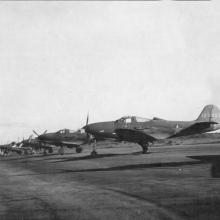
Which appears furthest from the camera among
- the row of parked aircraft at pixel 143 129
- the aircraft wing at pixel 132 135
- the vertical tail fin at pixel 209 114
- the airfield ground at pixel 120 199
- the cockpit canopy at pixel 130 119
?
the vertical tail fin at pixel 209 114

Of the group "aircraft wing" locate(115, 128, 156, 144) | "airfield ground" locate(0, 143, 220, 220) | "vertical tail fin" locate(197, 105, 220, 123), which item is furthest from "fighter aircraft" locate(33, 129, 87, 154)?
"airfield ground" locate(0, 143, 220, 220)

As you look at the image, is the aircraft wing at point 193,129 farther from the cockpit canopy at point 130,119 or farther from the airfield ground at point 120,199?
the airfield ground at point 120,199

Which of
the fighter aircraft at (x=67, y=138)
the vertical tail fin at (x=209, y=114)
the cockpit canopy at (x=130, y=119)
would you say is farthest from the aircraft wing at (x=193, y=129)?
the fighter aircraft at (x=67, y=138)

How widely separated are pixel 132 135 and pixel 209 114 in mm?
10351

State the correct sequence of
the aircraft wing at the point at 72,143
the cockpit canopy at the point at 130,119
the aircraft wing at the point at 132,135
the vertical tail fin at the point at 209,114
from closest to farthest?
the aircraft wing at the point at 132,135 < the cockpit canopy at the point at 130,119 < the vertical tail fin at the point at 209,114 < the aircraft wing at the point at 72,143

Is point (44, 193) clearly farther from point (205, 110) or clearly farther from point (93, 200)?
point (205, 110)

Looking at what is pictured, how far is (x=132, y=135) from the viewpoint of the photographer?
88.1 ft

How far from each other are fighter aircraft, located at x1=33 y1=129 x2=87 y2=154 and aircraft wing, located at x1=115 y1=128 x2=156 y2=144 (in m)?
15.0

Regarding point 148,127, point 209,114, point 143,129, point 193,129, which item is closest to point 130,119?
point 143,129

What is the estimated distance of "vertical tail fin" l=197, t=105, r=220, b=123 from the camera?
110ft

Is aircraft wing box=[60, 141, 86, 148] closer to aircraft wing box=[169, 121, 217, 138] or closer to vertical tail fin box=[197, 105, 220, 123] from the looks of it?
vertical tail fin box=[197, 105, 220, 123]

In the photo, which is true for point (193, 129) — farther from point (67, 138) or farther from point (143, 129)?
point (67, 138)

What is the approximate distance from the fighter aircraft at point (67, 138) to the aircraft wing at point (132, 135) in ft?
49.3

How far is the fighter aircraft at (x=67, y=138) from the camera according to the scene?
41875 millimetres
